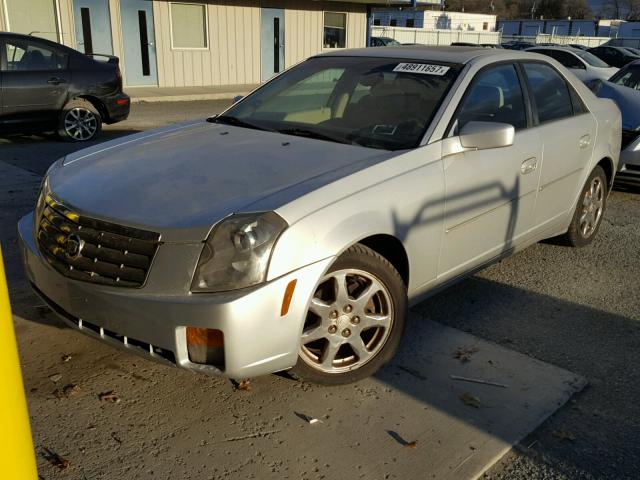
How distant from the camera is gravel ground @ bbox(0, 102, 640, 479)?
2799mm

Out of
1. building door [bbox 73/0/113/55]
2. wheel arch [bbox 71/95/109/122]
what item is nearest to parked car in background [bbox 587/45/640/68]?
building door [bbox 73/0/113/55]

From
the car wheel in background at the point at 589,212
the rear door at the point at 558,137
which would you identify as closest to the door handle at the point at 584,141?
the rear door at the point at 558,137

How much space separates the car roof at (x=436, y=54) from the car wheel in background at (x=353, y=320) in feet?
5.35

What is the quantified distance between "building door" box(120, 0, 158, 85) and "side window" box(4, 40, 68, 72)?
879 centimetres

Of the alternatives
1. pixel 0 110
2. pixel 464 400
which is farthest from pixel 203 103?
pixel 464 400

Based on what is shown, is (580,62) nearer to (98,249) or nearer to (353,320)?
(353,320)

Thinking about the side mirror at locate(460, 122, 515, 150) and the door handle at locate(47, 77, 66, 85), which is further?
the door handle at locate(47, 77, 66, 85)

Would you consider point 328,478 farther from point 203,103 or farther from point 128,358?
point 203,103

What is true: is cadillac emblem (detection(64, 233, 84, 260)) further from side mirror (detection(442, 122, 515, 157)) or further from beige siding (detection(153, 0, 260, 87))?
beige siding (detection(153, 0, 260, 87))

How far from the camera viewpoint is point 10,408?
1.69 metres

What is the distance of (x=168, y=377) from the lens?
131 inches

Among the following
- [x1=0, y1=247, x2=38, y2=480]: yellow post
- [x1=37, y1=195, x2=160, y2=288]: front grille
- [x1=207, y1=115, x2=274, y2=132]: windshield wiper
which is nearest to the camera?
[x1=0, y1=247, x2=38, y2=480]: yellow post

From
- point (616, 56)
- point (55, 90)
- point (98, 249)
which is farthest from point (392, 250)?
point (616, 56)

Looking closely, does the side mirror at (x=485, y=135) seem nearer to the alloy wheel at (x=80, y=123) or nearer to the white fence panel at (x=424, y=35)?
the alloy wheel at (x=80, y=123)
